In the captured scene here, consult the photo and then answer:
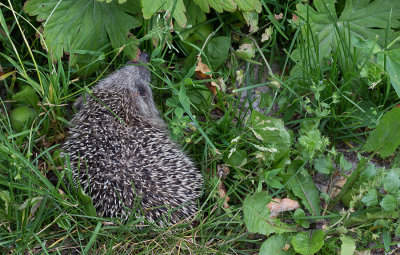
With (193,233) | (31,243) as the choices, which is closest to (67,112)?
(31,243)

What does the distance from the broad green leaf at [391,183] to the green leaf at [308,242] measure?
27.6 inches

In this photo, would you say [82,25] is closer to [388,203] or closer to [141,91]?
[141,91]

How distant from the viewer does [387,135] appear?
4.40 meters

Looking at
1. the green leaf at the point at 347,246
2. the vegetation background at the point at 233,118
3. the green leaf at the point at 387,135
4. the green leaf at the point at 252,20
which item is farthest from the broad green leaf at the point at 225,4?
the green leaf at the point at 347,246

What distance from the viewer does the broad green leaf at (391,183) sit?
4.20 meters

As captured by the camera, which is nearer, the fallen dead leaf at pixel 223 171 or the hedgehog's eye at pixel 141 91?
the fallen dead leaf at pixel 223 171

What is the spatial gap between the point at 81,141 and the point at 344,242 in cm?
252

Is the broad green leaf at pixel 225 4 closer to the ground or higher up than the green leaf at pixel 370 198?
higher up

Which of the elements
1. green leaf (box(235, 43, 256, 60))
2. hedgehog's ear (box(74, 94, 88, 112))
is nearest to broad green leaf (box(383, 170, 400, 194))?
green leaf (box(235, 43, 256, 60))

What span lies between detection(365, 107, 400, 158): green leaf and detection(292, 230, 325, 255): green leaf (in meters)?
0.98

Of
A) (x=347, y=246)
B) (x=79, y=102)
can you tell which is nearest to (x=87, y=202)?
(x=79, y=102)

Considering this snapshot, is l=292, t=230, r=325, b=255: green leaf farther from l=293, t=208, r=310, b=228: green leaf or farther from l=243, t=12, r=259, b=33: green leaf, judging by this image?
l=243, t=12, r=259, b=33: green leaf

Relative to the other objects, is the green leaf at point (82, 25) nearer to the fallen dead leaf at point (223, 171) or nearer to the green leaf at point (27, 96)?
the green leaf at point (27, 96)

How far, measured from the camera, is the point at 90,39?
183 inches
